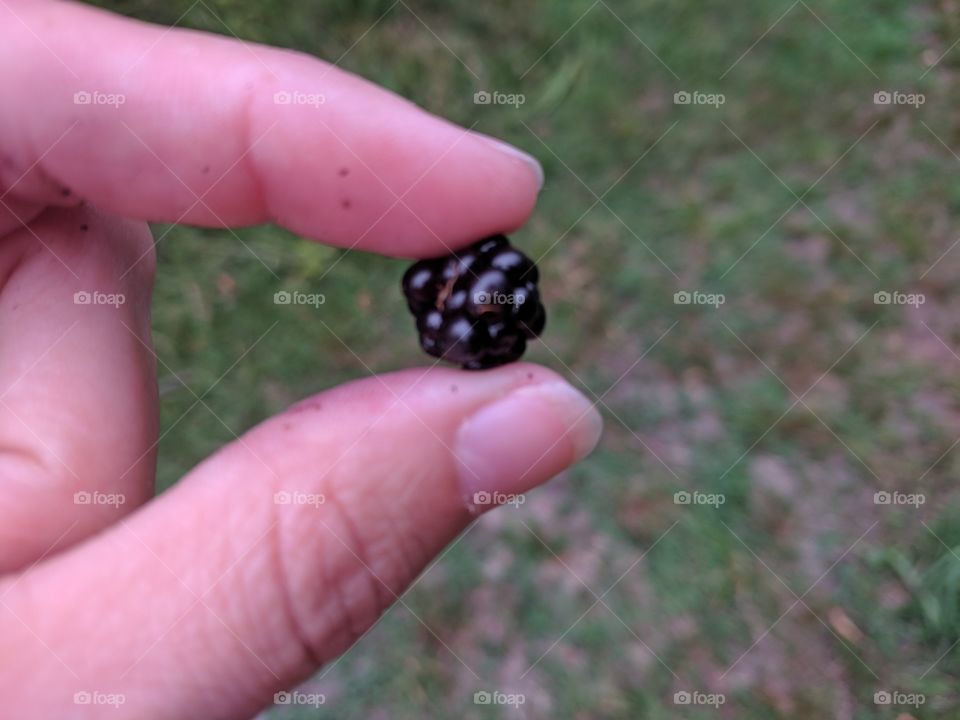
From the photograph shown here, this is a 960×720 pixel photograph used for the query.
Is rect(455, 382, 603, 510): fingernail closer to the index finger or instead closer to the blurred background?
the index finger

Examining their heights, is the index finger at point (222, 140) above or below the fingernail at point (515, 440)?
above

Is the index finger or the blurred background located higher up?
the index finger

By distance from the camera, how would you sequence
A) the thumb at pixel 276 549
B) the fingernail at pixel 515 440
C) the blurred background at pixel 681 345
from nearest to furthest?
the thumb at pixel 276 549 < the fingernail at pixel 515 440 < the blurred background at pixel 681 345

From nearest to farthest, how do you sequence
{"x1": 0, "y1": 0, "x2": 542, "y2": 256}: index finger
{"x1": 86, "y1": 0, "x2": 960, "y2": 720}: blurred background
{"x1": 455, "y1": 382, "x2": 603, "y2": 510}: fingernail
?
{"x1": 455, "y1": 382, "x2": 603, "y2": 510}: fingernail, {"x1": 0, "y1": 0, "x2": 542, "y2": 256}: index finger, {"x1": 86, "y1": 0, "x2": 960, "y2": 720}: blurred background

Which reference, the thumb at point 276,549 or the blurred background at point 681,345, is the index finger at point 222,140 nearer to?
the thumb at point 276,549

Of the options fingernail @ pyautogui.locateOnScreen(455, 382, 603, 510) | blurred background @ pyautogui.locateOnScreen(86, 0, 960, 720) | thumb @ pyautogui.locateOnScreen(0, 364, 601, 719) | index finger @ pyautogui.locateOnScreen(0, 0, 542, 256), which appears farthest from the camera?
blurred background @ pyautogui.locateOnScreen(86, 0, 960, 720)

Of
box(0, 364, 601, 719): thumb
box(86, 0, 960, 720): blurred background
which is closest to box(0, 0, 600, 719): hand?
box(0, 364, 601, 719): thumb

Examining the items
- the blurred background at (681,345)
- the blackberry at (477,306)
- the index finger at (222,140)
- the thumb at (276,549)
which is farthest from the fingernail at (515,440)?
the blurred background at (681,345)
